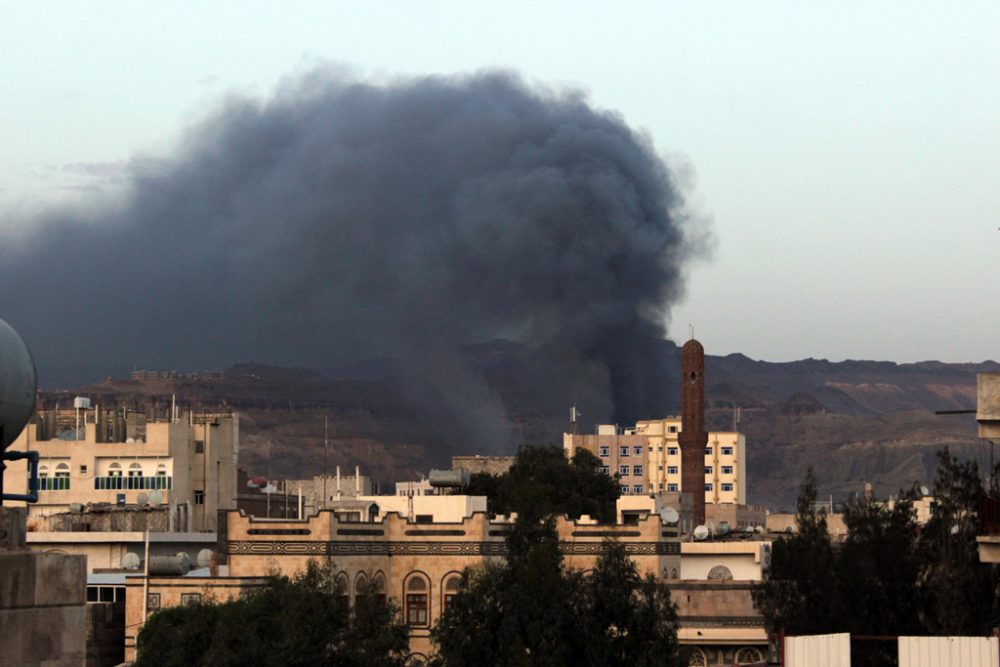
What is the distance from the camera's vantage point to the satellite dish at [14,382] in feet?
47.5

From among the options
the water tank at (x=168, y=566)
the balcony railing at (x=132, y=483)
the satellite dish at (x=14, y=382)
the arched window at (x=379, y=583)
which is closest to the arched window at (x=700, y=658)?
the arched window at (x=379, y=583)

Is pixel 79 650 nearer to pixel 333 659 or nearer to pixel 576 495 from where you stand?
pixel 333 659

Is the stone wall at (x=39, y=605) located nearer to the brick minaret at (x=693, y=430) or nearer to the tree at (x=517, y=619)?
the tree at (x=517, y=619)

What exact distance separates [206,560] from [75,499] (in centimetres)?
3186

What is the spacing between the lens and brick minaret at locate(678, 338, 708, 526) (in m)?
126

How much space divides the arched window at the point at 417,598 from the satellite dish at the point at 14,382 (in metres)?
49.6

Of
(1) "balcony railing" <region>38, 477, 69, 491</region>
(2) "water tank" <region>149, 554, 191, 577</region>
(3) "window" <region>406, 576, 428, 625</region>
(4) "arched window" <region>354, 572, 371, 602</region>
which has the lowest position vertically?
(3) "window" <region>406, 576, 428, 625</region>

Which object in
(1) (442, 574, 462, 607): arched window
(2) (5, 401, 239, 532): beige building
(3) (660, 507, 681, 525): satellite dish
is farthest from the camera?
(2) (5, 401, 239, 532): beige building

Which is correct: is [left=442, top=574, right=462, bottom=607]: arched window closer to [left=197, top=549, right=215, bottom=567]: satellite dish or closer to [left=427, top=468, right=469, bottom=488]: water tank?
[left=197, top=549, right=215, bottom=567]: satellite dish

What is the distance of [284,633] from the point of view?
1839 inches

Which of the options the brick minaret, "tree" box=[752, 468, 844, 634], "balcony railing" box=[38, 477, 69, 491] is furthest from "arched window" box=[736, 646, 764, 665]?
the brick minaret

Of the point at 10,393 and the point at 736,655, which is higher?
the point at 10,393

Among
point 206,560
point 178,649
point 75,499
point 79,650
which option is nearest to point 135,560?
point 206,560

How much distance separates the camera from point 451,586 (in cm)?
6412
